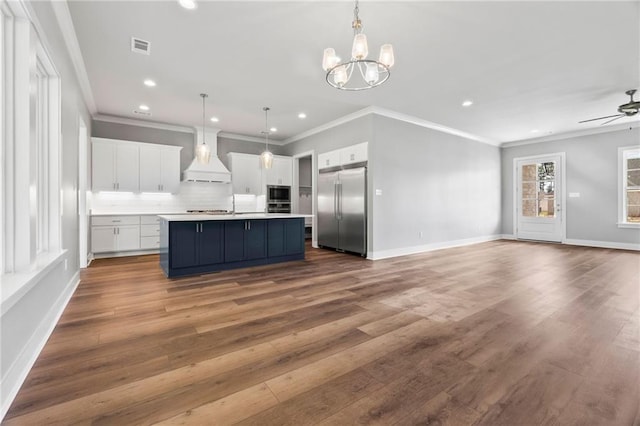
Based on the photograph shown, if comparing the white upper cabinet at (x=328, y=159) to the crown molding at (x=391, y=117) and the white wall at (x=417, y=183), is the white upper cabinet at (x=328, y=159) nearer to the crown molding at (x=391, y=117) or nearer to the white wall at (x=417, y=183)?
the white wall at (x=417, y=183)

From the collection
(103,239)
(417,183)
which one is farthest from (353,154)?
(103,239)

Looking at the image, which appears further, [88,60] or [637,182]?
Answer: [637,182]

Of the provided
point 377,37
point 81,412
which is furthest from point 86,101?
point 81,412

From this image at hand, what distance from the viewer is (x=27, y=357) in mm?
1808

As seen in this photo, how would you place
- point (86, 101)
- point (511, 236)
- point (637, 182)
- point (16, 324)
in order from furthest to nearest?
point (511, 236) → point (637, 182) → point (86, 101) → point (16, 324)

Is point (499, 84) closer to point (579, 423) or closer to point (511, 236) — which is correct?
point (579, 423)

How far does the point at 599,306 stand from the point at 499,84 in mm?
3290

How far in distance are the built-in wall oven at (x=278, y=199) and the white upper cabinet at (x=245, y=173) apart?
0.86 feet

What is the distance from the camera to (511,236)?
8.49 metres

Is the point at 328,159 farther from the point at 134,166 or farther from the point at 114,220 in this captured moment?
the point at 114,220

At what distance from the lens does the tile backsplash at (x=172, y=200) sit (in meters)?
5.97

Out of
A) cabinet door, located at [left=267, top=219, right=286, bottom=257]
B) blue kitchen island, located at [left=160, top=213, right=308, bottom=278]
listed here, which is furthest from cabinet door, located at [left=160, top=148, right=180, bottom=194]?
cabinet door, located at [left=267, top=219, right=286, bottom=257]

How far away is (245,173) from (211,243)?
127 inches

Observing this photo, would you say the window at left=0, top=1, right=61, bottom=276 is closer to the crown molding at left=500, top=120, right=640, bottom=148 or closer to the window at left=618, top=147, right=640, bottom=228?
the crown molding at left=500, top=120, right=640, bottom=148
